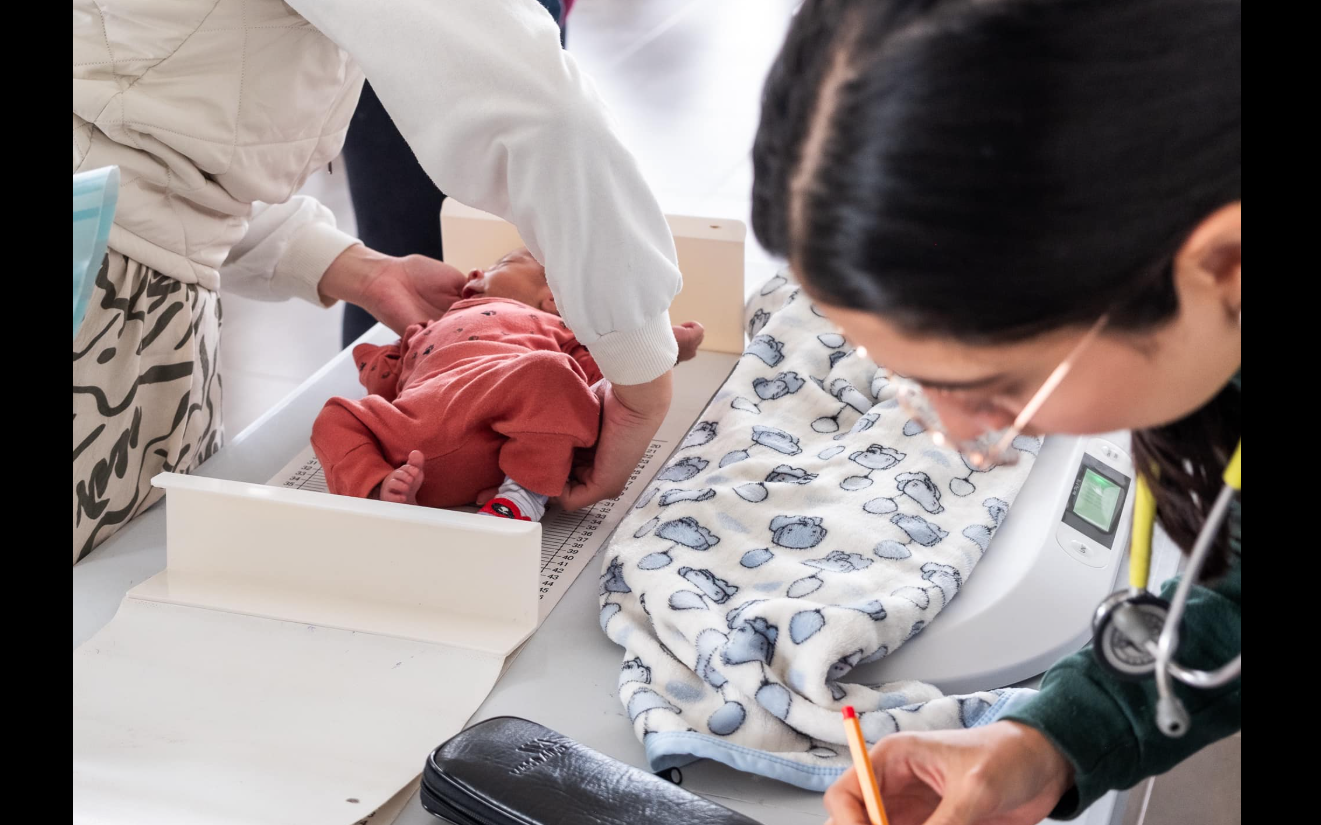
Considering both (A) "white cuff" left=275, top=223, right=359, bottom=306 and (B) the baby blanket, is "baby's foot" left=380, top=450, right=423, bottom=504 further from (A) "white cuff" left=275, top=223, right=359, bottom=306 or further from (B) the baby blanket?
(A) "white cuff" left=275, top=223, right=359, bottom=306

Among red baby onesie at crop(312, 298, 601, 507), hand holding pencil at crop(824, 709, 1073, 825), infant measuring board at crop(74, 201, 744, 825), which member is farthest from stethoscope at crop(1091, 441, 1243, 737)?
red baby onesie at crop(312, 298, 601, 507)

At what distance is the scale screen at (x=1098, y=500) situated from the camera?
3.62 ft

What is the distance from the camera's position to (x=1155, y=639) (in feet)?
1.78

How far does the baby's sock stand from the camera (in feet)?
3.82

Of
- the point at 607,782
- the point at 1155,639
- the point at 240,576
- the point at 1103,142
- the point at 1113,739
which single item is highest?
the point at 1103,142

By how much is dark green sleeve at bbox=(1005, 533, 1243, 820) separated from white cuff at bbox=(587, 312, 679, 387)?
1.66 feet

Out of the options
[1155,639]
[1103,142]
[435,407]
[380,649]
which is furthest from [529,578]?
[1103,142]

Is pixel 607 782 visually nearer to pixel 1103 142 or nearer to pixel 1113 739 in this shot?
pixel 1113 739

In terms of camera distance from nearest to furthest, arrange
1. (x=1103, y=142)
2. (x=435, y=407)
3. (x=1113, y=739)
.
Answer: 1. (x=1103, y=142)
2. (x=1113, y=739)
3. (x=435, y=407)

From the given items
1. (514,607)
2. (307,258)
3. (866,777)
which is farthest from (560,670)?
(307,258)

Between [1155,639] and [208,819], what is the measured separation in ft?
2.05

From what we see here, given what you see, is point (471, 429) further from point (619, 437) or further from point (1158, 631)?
point (1158, 631)

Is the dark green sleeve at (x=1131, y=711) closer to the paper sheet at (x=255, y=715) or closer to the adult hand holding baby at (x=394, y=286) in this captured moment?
the paper sheet at (x=255, y=715)

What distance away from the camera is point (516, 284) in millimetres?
1501
